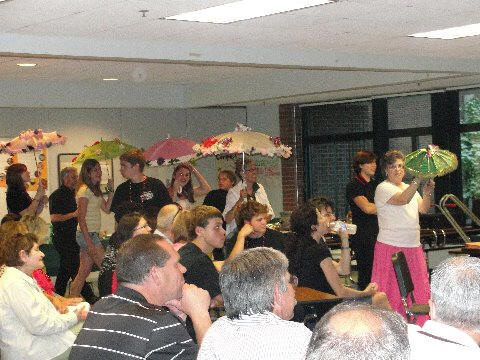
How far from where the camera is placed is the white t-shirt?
8734 millimetres

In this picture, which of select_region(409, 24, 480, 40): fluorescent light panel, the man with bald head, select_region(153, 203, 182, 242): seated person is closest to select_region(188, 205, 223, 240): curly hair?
select_region(153, 203, 182, 242): seated person

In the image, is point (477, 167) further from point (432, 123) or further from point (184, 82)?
point (184, 82)

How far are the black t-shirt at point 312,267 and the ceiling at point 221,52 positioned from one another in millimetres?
1717

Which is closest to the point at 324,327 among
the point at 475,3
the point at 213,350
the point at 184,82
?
the point at 213,350

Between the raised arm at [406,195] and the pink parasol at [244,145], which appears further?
the pink parasol at [244,145]

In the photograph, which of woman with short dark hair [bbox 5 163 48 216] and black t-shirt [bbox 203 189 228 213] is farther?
black t-shirt [bbox 203 189 228 213]

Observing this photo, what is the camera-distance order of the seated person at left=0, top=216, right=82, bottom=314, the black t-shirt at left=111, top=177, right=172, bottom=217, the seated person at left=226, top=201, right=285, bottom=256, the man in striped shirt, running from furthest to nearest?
the black t-shirt at left=111, top=177, right=172, bottom=217 < the seated person at left=226, top=201, right=285, bottom=256 < the seated person at left=0, top=216, right=82, bottom=314 < the man in striped shirt

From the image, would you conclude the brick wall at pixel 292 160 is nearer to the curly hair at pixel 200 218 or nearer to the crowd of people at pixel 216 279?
the crowd of people at pixel 216 279

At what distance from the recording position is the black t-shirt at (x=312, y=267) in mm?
6746

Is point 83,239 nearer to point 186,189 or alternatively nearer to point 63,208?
point 63,208

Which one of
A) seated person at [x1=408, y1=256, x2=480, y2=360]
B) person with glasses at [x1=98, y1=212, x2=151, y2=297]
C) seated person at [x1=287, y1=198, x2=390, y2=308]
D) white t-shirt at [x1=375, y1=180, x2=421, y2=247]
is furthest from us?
white t-shirt at [x1=375, y1=180, x2=421, y2=247]

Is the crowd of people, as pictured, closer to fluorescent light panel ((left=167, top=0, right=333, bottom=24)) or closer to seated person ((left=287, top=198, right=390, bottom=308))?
seated person ((left=287, top=198, right=390, bottom=308))

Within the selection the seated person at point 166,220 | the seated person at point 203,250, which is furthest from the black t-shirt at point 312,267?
the seated person at point 166,220

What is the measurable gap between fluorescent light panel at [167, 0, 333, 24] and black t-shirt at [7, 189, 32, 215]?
3.99 m
